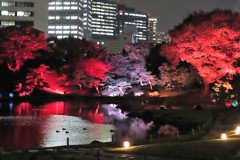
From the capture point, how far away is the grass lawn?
16406 mm

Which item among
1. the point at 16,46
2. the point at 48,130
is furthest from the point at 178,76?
the point at 48,130

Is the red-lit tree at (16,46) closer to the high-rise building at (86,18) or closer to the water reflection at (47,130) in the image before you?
the water reflection at (47,130)

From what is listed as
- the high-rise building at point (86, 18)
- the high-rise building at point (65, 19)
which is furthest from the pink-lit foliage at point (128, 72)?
the high-rise building at point (86, 18)

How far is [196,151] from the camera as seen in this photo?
17.3 metres

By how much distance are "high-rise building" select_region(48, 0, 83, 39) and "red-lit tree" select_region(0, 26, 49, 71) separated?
10393cm

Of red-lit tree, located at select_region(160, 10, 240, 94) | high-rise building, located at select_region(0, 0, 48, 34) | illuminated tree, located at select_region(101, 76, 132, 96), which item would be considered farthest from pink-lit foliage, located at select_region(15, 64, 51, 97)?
high-rise building, located at select_region(0, 0, 48, 34)

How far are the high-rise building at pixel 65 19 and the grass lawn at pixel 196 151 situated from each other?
15664 centimetres

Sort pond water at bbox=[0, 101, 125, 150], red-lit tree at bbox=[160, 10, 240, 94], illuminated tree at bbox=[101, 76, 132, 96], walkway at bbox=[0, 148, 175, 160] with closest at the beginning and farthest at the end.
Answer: walkway at bbox=[0, 148, 175, 160]
pond water at bbox=[0, 101, 125, 150]
red-lit tree at bbox=[160, 10, 240, 94]
illuminated tree at bbox=[101, 76, 132, 96]

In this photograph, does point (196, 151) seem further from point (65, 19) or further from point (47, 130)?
point (65, 19)

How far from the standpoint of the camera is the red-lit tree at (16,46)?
67.6 metres

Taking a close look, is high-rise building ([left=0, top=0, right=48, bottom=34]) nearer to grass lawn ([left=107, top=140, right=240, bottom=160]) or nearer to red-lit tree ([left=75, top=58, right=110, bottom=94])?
red-lit tree ([left=75, top=58, right=110, bottom=94])

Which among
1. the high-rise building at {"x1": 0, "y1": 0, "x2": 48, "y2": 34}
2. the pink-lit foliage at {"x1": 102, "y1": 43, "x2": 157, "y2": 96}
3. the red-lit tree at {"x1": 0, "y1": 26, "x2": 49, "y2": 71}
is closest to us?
the red-lit tree at {"x1": 0, "y1": 26, "x2": 49, "y2": 71}

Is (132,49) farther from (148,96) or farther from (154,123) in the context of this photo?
(154,123)

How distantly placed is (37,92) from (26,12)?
41617 millimetres
